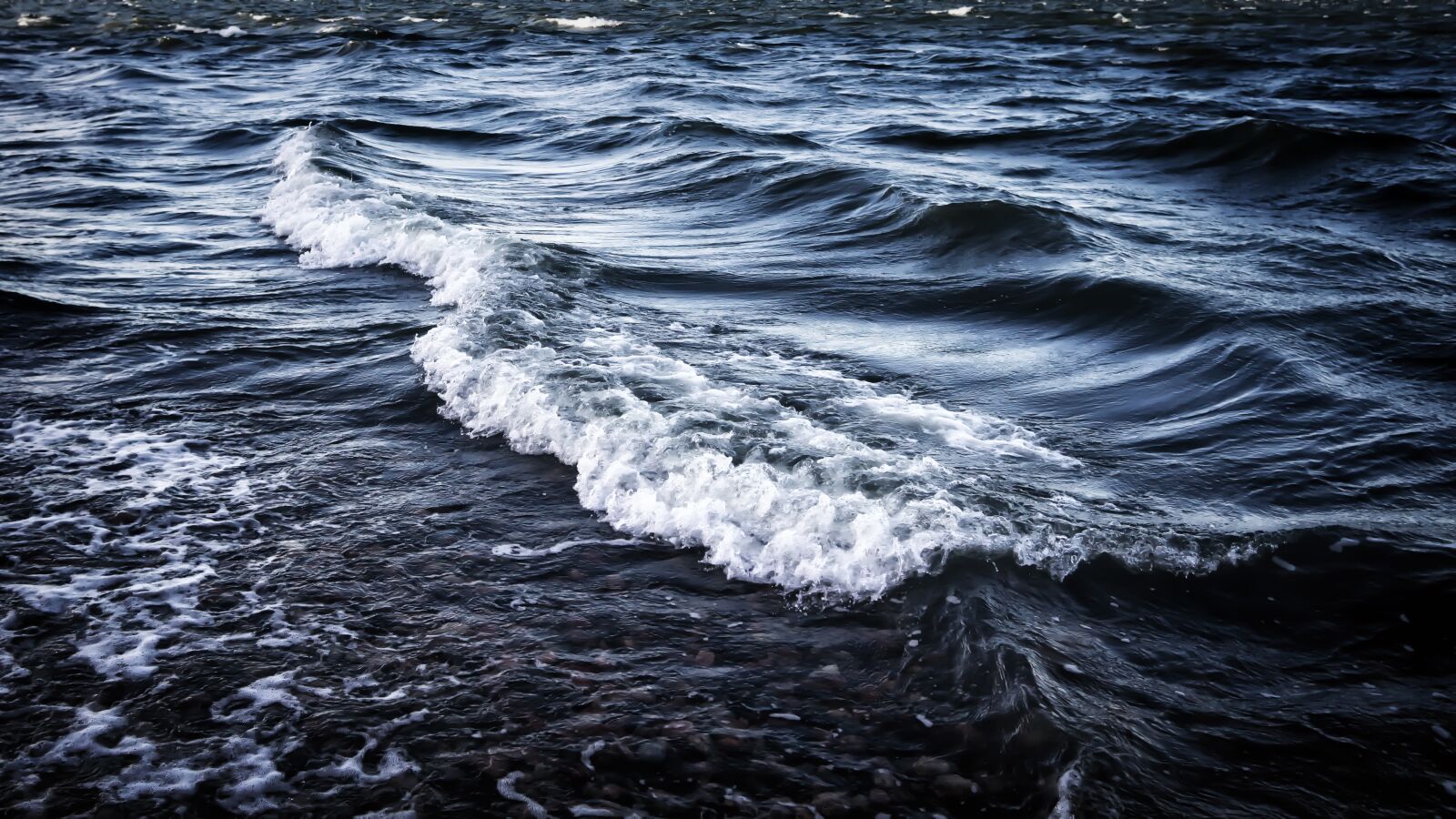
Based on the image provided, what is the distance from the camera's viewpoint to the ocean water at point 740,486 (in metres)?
3.92

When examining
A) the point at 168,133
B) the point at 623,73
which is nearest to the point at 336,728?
the point at 168,133

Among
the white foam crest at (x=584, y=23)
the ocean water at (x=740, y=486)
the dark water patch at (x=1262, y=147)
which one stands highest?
the white foam crest at (x=584, y=23)

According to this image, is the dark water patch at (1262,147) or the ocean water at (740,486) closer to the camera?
the ocean water at (740,486)

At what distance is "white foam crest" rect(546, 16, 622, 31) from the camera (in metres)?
31.1

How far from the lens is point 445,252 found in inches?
386

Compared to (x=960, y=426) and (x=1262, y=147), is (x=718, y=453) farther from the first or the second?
(x=1262, y=147)

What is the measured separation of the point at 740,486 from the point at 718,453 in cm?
38

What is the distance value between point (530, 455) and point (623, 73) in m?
17.6

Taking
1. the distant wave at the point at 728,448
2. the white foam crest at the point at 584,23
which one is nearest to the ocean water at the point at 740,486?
the distant wave at the point at 728,448

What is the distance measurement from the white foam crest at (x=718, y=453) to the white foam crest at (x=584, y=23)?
24302mm

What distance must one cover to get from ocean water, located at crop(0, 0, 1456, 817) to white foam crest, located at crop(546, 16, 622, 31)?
727 inches

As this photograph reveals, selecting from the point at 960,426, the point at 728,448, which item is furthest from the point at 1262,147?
the point at 728,448

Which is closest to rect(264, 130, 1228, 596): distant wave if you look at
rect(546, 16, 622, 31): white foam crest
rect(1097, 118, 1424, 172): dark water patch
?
rect(1097, 118, 1424, 172): dark water patch

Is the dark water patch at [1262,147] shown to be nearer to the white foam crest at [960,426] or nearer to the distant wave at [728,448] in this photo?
the white foam crest at [960,426]
